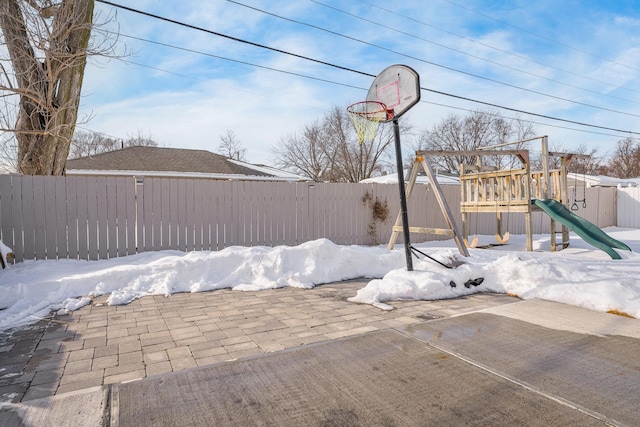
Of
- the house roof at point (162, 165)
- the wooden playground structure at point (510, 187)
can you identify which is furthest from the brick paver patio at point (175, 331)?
the house roof at point (162, 165)

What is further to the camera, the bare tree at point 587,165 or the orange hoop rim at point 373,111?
the bare tree at point 587,165

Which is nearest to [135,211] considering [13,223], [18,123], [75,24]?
[13,223]

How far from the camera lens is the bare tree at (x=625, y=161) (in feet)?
129

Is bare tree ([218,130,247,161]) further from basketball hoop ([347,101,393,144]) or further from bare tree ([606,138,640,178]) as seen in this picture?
bare tree ([606,138,640,178])

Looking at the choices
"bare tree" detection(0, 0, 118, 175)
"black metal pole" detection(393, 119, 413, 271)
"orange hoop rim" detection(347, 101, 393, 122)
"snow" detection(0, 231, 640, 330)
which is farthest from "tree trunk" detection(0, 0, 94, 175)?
"black metal pole" detection(393, 119, 413, 271)

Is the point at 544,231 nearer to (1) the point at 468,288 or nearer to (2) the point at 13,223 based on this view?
(1) the point at 468,288

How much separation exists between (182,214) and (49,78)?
11.0 feet

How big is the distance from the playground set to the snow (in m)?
0.56

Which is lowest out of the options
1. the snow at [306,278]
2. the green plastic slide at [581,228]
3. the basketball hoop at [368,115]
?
the snow at [306,278]

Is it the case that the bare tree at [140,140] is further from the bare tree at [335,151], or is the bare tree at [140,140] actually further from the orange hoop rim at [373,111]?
the orange hoop rim at [373,111]

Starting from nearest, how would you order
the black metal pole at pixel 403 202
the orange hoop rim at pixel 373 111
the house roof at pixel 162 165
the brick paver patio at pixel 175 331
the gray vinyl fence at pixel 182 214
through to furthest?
the brick paver patio at pixel 175 331 < the black metal pole at pixel 403 202 < the orange hoop rim at pixel 373 111 < the gray vinyl fence at pixel 182 214 < the house roof at pixel 162 165

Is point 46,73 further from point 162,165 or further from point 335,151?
point 335,151

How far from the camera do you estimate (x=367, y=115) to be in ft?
20.1

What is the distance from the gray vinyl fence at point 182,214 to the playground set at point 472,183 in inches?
52.0
